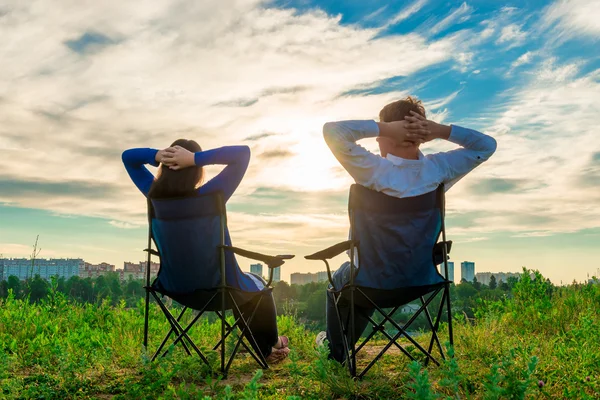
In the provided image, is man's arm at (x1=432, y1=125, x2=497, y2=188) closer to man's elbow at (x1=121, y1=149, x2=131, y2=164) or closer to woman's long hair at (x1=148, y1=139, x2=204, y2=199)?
woman's long hair at (x1=148, y1=139, x2=204, y2=199)

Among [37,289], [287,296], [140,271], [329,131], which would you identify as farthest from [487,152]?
[140,271]

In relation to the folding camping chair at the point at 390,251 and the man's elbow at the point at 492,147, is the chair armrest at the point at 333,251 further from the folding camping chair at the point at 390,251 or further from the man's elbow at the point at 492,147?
the man's elbow at the point at 492,147

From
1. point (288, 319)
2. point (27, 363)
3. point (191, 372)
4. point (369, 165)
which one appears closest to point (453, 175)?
point (369, 165)

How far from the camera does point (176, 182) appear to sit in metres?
3.53

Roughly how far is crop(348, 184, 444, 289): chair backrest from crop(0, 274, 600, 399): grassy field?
562 mm

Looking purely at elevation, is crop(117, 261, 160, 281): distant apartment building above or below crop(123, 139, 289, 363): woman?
below

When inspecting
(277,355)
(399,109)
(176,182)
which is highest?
(399,109)

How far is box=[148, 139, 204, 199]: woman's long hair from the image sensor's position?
3527 millimetres

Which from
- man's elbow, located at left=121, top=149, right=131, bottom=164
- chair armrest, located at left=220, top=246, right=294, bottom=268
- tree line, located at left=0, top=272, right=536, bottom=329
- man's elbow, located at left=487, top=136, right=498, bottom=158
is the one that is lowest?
tree line, located at left=0, top=272, right=536, bottom=329

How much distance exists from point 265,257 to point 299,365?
27.6 inches

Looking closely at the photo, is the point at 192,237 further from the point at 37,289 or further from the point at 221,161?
the point at 37,289

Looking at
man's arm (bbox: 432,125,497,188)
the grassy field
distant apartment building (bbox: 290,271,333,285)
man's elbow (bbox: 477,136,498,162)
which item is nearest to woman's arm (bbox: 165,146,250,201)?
distant apartment building (bbox: 290,271,333,285)

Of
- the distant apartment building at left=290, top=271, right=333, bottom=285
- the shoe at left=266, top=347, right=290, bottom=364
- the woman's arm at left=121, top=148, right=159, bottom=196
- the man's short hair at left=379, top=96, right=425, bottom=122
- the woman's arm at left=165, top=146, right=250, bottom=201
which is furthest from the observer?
the distant apartment building at left=290, top=271, right=333, bottom=285

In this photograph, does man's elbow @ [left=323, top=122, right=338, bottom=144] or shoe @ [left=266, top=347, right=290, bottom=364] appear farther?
shoe @ [left=266, top=347, right=290, bottom=364]
